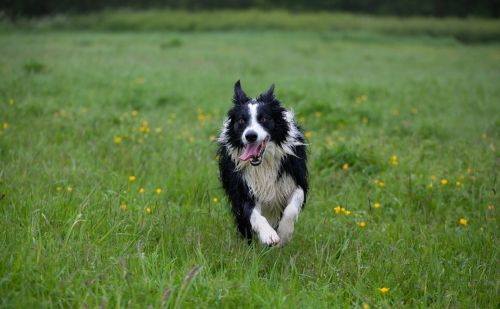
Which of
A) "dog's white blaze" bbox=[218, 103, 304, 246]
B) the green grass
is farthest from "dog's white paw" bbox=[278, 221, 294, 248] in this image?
the green grass

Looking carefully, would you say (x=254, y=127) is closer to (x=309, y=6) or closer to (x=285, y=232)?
(x=285, y=232)

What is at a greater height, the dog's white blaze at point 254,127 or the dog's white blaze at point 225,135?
the dog's white blaze at point 254,127

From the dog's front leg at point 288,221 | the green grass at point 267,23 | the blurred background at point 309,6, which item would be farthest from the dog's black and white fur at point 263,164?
the blurred background at point 309,6

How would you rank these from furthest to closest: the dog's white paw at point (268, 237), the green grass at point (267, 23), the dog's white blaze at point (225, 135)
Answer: the green grass at point (267, 23) < the dog's white blaze at point (225, 135) < the dog's white paw at point (268, 237)

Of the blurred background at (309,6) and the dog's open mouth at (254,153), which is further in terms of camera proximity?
the blurred background at (309,6)

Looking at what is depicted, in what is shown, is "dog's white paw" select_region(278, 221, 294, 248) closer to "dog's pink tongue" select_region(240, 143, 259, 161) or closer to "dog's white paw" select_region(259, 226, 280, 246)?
"dog's white paw" select_region(259, 226, 280, 246)

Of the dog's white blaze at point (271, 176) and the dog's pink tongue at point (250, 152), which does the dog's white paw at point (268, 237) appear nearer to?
the dog's white blaze at point (271, 176)

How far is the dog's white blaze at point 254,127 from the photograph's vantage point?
3.47m

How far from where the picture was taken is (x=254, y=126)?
3520 mm

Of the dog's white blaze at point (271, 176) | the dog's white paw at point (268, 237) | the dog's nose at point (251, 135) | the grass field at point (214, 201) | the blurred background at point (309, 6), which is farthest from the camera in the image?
the blurred background at point (309, 6)

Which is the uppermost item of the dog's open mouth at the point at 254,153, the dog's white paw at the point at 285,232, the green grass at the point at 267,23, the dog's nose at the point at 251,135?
the green grass at the point at 267,23

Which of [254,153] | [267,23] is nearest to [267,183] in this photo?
[254,153]

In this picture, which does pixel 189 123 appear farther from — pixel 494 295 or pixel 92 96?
pixel 494 295

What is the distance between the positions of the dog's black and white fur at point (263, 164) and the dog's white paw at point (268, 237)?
19 centimetres
